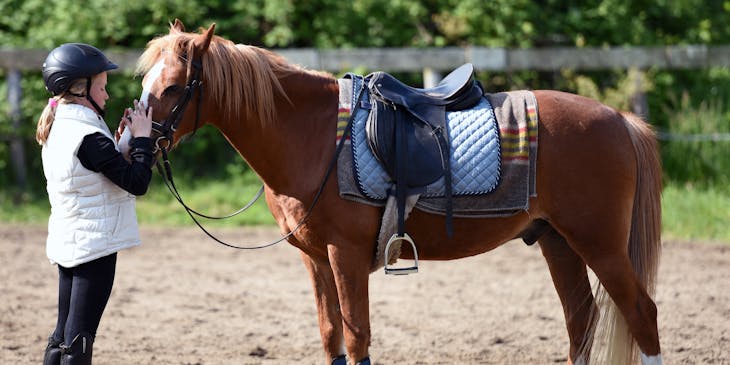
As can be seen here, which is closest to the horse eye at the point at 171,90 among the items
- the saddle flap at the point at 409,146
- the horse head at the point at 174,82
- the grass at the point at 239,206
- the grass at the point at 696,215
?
the horse head at the point at 174,82

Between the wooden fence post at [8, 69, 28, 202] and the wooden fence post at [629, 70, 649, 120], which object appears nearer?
the wooden fence post at [629, 70, 649, 120]

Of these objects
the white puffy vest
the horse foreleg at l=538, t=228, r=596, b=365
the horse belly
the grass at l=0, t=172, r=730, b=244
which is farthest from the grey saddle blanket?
the grass at l=0, t=172, r=730, b=244

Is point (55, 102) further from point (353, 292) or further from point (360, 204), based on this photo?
point (353, 292)

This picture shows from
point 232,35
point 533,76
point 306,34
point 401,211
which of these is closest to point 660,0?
point 533,76

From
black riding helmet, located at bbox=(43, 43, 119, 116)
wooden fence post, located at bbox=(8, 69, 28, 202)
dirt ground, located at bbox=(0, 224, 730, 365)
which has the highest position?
black riding helmet, located at bbox=(43, 43, 119, 116)

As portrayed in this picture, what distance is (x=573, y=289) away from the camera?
3.97m

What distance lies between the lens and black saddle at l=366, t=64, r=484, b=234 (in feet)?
11.4

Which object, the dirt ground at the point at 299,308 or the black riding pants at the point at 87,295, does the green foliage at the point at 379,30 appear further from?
the black riding pants at the point at 87,295

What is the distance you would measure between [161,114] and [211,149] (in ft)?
23.3

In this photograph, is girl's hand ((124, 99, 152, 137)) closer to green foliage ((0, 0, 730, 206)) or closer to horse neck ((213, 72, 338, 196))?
horse neck ((213, 72, 338, 196))

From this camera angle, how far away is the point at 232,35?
34.6 ft

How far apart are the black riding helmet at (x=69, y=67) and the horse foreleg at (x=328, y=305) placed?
47.2 inches

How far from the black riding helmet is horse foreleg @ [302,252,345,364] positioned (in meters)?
1.20

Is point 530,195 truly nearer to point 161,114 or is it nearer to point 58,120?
point 161,114
